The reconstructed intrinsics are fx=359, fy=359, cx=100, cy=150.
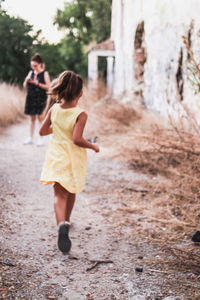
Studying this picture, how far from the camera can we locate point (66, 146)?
2834mm

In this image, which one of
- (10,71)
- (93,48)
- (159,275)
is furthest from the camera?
(10,71)

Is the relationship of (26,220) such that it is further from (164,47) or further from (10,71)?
(10,71)

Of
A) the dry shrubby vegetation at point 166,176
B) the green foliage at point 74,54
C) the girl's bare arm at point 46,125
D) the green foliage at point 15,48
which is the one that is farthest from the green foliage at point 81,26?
the girl's bare arm at point 46,125

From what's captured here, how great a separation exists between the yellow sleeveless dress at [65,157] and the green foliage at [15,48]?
17.9 metres

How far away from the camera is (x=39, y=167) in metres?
5.38

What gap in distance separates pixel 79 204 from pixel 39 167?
5.35 feet

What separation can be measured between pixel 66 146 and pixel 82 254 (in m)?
0.84

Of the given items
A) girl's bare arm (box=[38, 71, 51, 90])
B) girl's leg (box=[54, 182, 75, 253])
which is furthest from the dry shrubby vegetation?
girl's bare arm (box=[38, 71, 51, 90])

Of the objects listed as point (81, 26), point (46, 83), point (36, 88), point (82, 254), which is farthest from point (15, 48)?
point (82, 254)

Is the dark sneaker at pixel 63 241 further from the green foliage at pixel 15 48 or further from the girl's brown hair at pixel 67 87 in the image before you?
the green foliage at pixel 15 48

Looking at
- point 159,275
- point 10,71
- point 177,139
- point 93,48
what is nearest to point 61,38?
point 10,71

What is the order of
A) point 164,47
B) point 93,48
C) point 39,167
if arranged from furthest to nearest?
point 93,48 → point 164,47 → point 39,167

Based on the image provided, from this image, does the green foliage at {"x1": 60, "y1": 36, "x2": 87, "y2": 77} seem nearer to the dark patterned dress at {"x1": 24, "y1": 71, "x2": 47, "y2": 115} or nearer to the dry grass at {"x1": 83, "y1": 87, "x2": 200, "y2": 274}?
the dark patterned dress at {"x1": 24, "y1": 71, "x2": 47, "y2": 115}

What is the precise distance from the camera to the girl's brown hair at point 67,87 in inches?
111
